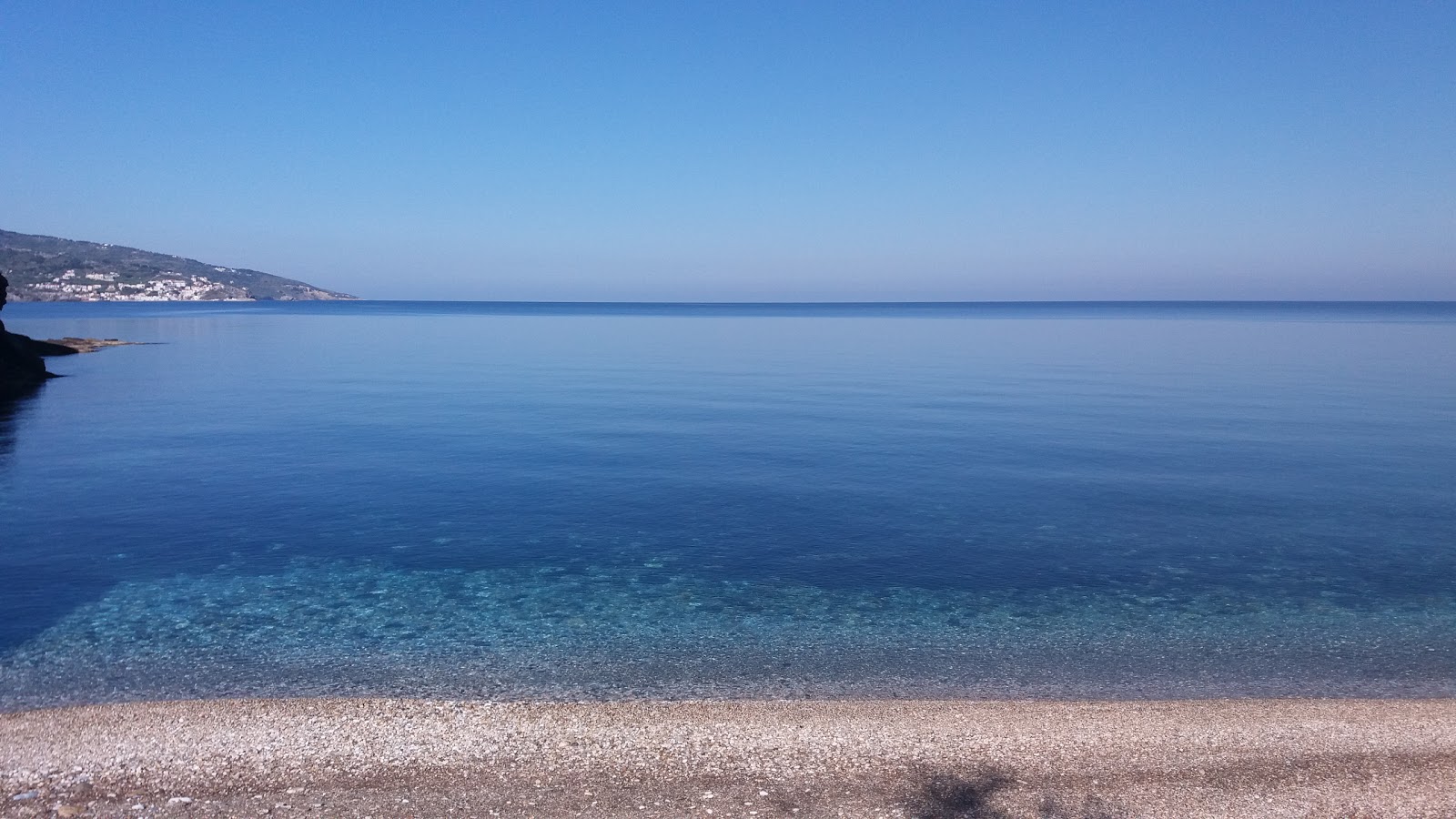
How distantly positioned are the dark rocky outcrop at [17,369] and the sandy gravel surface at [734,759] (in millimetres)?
42902

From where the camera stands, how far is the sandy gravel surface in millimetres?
8508

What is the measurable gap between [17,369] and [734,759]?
2052 inches

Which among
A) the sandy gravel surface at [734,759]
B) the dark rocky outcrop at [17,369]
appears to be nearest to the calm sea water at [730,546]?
the sandy gravel surface at [734,759]

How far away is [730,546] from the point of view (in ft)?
59.7

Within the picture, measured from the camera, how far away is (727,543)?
60.3 feet

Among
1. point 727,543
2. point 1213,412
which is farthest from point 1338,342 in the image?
point 727,543

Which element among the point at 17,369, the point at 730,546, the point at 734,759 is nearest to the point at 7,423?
the point at 17,369

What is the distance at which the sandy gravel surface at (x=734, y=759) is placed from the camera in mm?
8508

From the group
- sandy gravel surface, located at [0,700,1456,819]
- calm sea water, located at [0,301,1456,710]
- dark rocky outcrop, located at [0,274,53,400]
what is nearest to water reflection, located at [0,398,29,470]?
calm sea water, located at [0,301,1456,710]

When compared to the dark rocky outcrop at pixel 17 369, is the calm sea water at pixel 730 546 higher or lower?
lower

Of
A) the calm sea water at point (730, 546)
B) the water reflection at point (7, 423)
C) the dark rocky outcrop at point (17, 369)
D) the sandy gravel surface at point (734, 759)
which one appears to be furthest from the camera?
the dark rocky outcrop at point (17, 369)

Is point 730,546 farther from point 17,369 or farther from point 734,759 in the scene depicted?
point 17,369

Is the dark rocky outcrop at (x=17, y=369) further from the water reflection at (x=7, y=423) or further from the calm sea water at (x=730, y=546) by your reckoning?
the calm sea water at (x=730, y=546)

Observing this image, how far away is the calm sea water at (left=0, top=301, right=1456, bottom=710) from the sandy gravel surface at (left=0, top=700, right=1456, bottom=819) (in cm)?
115
